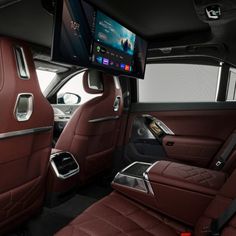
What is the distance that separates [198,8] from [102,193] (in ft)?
6.46

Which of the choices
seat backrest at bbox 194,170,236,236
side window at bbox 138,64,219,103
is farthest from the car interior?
side window at bbox 138,64,219,103

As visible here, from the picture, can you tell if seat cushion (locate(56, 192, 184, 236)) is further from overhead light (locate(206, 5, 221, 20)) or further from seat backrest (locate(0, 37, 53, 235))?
overhead light (locate(206, 5, 221, 20))

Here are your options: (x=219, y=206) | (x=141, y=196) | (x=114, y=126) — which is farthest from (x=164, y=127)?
(x=219, y=206)

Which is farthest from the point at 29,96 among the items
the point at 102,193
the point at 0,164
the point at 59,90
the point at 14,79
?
the point at 59,90

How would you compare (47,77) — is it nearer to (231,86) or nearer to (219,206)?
(231,86)

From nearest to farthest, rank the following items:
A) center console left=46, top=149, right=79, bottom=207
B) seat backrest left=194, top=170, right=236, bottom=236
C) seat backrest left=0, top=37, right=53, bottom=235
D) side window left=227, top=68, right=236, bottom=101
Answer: seat backrest left=194, top=170, right=236, bottom=236, seat backrest left=0, top=37, right=53, bottom=235, center console left=46, top=149, right=79, bottom=207, side window left=227, top=68, right=236, bottom=101

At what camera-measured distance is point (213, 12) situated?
1892 millimetres

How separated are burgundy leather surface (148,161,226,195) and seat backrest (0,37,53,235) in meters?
0.77

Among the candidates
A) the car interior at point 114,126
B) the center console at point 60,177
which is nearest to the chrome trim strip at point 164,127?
the car interior at point 114,126

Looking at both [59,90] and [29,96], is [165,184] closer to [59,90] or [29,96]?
[29,96]

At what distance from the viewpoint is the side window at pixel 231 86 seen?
2.89 metres

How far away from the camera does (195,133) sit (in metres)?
2.80

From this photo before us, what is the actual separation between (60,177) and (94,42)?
107 centimetres

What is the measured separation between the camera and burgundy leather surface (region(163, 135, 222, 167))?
265 centimetres
